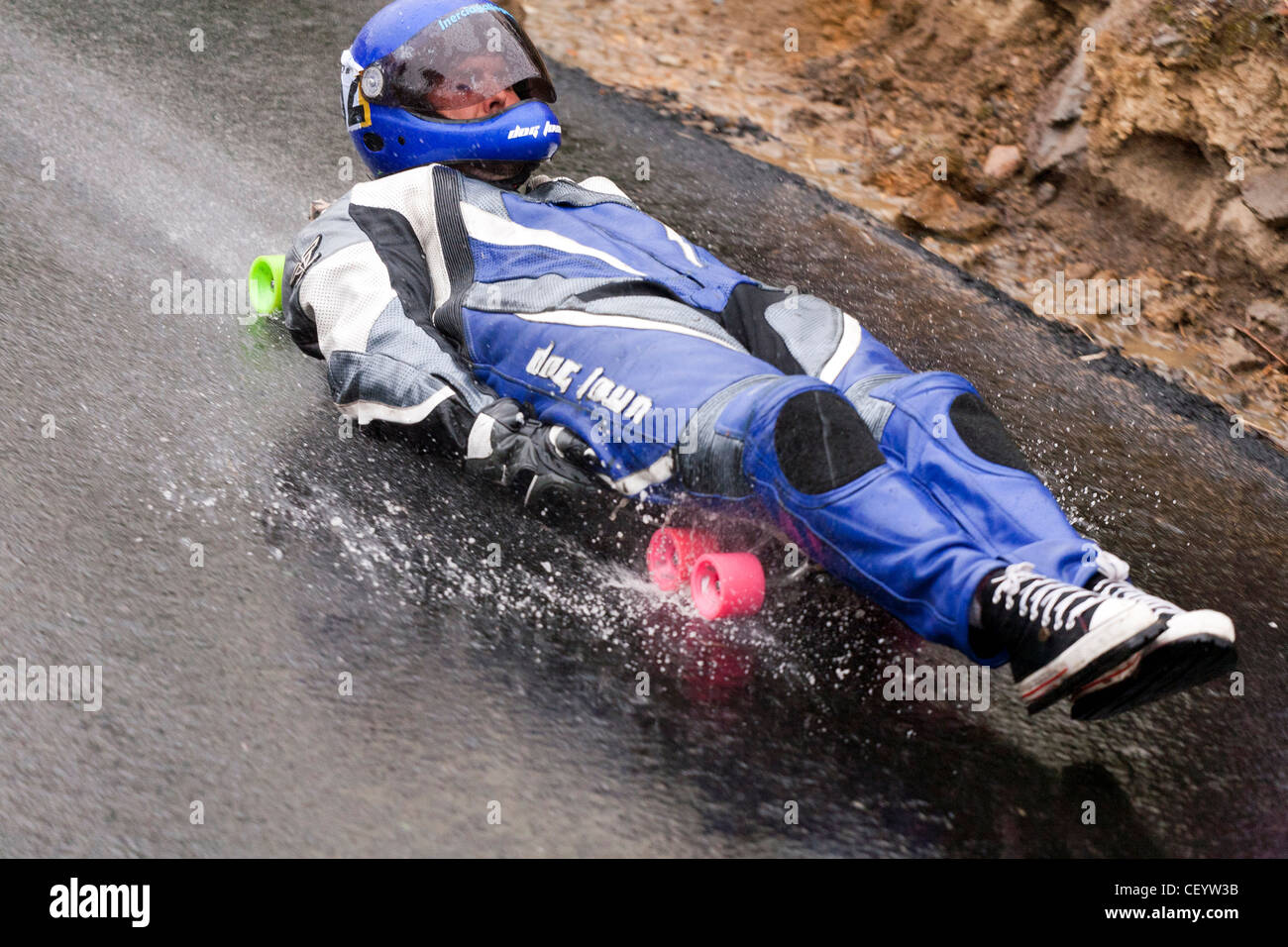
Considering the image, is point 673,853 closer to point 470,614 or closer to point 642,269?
point 470,614

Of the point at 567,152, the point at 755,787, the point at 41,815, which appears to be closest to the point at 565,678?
the point at 755,787

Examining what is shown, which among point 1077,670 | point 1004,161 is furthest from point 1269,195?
→ point 1077,670

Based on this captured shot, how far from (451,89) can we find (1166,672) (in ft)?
7.95

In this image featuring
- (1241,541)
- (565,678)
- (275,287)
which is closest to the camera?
(565,678)

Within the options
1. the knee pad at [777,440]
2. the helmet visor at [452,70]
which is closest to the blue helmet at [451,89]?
the helmet visor at [452,70]

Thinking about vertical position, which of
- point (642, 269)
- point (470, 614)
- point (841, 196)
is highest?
point (841, 196)

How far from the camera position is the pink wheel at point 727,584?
286cm

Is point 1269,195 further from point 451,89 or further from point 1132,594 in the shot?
point 451,89

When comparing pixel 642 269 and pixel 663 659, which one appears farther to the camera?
pixel 642 269

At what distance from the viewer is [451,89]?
143 inches

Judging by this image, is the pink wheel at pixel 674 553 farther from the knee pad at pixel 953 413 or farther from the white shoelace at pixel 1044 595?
the white shoelace at pixel 1044 595

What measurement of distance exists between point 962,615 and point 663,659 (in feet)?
2.31

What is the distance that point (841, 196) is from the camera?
5.52 m

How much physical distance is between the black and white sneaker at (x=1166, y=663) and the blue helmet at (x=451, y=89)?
2110mm
